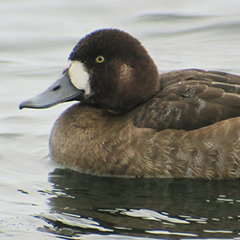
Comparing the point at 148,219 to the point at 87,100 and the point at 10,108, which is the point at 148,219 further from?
the point at 10,108

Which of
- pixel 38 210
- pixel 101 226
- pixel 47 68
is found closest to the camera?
pixel 101 226

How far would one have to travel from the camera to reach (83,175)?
276 inches

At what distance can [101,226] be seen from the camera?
5.66 meters

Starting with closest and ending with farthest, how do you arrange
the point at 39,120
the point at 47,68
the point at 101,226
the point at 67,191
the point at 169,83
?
the point at 101,226
the point at 67,191
the point at 169,83
the point at 39,120
the point at 47,68

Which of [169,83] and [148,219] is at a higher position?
[169,83]

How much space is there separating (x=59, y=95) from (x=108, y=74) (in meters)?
0.52

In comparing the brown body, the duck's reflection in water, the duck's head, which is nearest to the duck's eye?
the duck's head

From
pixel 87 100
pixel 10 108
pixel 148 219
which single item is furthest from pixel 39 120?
pixel 148 219

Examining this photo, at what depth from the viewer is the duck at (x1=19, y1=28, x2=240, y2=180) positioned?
21.9ft

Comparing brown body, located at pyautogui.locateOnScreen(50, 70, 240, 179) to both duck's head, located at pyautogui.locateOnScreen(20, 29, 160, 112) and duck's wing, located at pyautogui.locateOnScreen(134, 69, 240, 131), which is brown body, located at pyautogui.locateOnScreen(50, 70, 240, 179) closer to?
duck's wing, located at pyautogui.locateOnScreen(134, 69, 240, 131)

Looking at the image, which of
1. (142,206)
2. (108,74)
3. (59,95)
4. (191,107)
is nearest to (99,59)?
(108,74)

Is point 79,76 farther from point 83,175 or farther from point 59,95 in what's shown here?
point 83,175

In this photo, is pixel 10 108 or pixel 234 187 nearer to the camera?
pixel 234 187

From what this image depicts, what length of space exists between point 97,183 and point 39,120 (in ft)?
6.54
